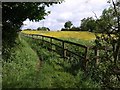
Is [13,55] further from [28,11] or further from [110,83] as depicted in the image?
[110,83]

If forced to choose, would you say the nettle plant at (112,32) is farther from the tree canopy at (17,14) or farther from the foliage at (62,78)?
the tree canopy at (17,14)

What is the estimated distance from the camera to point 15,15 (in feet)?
61.3

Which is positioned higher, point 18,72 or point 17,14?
point 17,14

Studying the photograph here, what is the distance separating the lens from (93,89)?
43.0ft

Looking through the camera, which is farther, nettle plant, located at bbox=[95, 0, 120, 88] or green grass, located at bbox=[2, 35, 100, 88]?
green grass, located at bbox=[2, 35, 100, 88]

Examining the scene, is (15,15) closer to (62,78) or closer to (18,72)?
(18,72)

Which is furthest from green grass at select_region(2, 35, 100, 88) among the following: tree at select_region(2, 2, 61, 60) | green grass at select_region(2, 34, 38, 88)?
tree at select_region(2, 2, 61, 60)

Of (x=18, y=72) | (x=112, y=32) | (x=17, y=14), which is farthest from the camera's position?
(x=17, y=14)

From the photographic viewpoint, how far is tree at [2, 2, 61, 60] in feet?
58.5

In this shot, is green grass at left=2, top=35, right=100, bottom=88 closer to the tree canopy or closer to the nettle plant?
the tree canopy

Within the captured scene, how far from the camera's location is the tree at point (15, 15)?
1783 centimetres

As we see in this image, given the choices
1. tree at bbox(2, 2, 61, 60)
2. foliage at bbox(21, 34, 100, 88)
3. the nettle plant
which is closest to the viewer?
the nettle plant

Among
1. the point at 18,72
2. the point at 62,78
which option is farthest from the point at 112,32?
the point at 18,72

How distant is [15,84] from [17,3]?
551 cm
